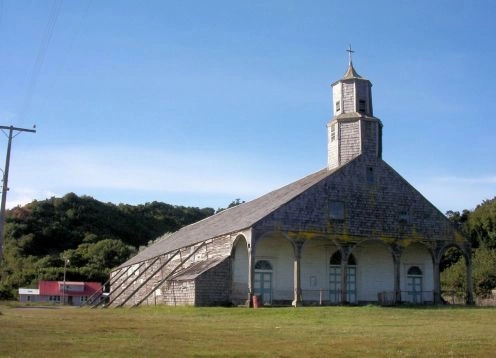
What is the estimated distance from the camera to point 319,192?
120 ft

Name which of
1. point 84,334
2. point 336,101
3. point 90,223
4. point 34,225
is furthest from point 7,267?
point 84,334

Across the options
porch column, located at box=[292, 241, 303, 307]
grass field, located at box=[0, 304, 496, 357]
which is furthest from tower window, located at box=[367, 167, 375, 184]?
grass field, located at box=[0, 304, 496, 357]

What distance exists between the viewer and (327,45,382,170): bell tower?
38.9 metres

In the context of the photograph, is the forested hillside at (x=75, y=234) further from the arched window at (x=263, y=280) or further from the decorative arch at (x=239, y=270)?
the arched window at (x=263, y=280)

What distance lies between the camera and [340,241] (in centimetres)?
3641

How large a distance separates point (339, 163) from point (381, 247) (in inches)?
239

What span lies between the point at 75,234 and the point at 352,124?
3021 inches

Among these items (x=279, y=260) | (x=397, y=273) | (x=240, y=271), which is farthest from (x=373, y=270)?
(x=240, y=271)

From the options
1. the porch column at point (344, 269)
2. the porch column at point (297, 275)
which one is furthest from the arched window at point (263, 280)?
the porch column at point (344, 269)

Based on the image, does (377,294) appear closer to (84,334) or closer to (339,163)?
(339,163)

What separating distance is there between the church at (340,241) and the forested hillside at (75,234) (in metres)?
52.0

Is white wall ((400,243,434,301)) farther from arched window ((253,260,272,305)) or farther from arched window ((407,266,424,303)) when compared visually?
Result: arched window ((253,260,272,305))

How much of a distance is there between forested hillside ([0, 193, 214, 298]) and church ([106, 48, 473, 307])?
171 ft

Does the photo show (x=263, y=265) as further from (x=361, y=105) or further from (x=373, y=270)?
(x=361, y=105)
